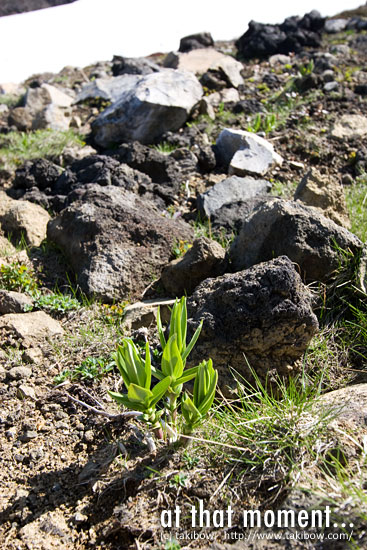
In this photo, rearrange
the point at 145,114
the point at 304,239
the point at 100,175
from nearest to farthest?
1. the point at 304,239
2. the point at 100,175
3. the point at 145,114

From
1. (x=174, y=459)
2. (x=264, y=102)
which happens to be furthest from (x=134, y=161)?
(x=174, y=459)

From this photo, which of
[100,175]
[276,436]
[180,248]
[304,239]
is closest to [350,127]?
[100,175]

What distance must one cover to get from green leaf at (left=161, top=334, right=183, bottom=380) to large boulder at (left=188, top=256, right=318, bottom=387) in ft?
2.13

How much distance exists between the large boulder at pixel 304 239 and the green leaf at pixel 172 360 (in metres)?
1.51

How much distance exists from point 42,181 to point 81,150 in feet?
3.40

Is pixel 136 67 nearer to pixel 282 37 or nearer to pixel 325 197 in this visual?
pixel 282 37

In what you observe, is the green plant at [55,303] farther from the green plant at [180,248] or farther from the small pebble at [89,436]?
the small pebble at [89,436]

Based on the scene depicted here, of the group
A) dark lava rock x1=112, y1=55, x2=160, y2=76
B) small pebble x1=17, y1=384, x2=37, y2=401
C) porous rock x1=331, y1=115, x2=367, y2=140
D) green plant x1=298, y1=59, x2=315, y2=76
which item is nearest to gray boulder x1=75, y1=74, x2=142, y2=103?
dark lava rock x1=112, y1=55, x2=160, y2=76

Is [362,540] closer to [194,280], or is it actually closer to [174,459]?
[174,459]

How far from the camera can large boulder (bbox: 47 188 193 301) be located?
4086mm

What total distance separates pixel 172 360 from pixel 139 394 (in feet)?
0.72

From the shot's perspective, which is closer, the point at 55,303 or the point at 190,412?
the point at 190,412

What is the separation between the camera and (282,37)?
34.5ft

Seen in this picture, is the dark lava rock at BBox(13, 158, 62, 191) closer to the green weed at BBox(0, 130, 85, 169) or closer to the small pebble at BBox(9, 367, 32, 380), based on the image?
the green weed at BBox(0, 130, 85, 169)
